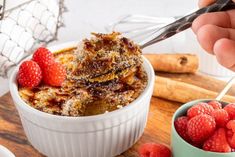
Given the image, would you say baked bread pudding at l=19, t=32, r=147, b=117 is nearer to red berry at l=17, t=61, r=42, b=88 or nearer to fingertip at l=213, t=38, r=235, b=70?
red berry at l=17, t=61, r=42, b=88

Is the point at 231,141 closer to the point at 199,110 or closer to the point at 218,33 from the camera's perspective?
the point at 199,110

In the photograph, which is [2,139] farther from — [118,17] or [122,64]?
[118,17]

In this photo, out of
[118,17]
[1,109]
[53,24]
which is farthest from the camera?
[118,17]

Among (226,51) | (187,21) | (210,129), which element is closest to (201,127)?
(210,129)

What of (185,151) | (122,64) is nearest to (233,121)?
(185,151)

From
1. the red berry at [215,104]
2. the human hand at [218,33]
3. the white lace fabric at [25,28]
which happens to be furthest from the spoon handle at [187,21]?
the white lace fabric at [25,28]

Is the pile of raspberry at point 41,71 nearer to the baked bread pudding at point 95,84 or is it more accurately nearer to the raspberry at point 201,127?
the baked bread pudding at point 95,84

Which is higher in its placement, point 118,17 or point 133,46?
point 133,46
